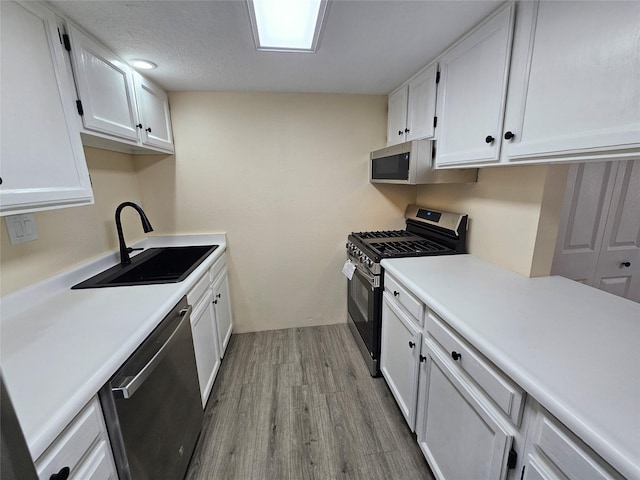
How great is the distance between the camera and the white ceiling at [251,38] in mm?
1172

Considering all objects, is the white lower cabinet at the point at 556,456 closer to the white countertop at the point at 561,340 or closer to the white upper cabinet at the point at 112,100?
the white countertop at the point at 561,340

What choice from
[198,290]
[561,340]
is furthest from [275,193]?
[561,340]

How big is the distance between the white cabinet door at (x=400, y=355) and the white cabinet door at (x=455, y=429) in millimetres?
77

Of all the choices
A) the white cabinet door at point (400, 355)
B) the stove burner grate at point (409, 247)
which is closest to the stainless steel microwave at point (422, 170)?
the stove burner grate at point (409, 247)

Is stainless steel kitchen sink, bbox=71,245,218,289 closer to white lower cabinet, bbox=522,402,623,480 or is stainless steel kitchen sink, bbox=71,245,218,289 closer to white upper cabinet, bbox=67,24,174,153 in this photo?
white upper cabinet, bbox=67,24,174,153

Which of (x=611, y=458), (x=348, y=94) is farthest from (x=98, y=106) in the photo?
(x=611, y=458)

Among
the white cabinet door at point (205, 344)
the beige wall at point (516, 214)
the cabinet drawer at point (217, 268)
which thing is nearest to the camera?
the beige wall at point (516, 214)

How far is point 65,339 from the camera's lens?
3.17 feet

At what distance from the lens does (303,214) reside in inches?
100

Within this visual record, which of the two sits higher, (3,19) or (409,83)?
(409,83)

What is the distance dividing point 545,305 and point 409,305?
57 cm

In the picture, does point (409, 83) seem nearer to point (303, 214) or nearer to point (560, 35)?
point (560, 35)

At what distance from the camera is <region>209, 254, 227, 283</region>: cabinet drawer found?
1983mm

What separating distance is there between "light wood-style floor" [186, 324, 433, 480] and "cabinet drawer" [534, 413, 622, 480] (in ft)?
3.08
